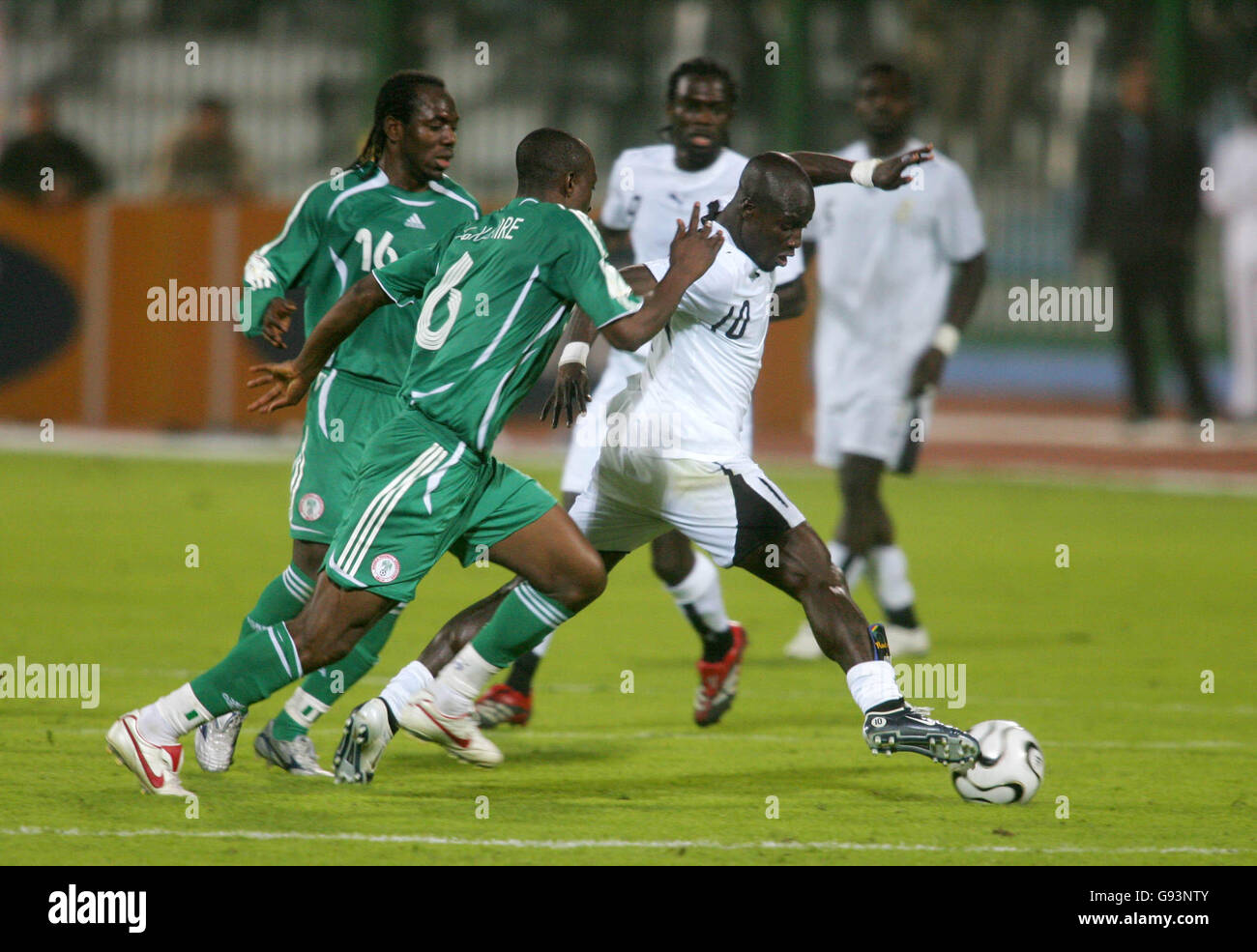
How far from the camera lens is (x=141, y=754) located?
581 cm

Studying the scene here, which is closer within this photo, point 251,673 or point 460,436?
point 251,673

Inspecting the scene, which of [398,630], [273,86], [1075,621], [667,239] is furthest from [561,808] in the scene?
[273,86]

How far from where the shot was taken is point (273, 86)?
2216cm

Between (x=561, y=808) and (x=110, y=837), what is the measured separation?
127 centimetres

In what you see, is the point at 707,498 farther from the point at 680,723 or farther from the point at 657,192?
the point at 657,192

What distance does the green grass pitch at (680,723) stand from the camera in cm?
554

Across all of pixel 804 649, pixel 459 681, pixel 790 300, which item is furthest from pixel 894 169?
pixel 804 649

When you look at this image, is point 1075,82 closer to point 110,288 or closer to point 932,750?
point 110,288

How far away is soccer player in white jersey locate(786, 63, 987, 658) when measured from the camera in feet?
29.9

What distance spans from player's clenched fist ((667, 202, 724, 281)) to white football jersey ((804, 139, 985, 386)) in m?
3.33

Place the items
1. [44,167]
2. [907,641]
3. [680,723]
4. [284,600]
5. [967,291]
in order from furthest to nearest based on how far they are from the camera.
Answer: [44,167] < [967,291] < [907,641] < [680,723] < [284,600]

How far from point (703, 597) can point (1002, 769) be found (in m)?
1.87

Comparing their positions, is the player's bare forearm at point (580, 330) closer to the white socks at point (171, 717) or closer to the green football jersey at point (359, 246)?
the green football jersey at point (359, 246)

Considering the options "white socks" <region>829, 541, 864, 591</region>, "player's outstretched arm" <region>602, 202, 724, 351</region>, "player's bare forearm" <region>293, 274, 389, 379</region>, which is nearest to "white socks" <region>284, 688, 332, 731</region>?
"player's bare forearm" <region>293, 274, 389, 379</region>
